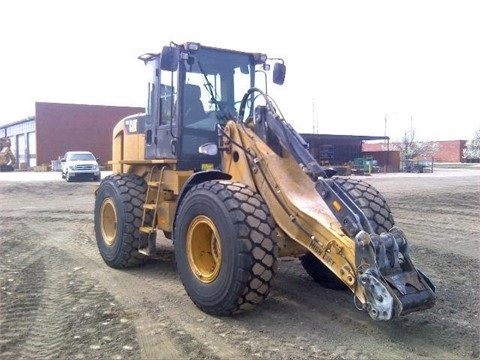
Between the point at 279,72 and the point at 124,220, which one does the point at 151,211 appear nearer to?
the point at 124,220

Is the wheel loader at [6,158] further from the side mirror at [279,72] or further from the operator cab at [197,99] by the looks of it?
the side mirror at [279,72]

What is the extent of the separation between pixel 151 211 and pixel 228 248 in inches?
99.8

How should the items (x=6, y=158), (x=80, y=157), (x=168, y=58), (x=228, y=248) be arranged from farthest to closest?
1. (x=6, y=158)
2. (x=80, y=157)
3. (x=168, y=58)
4. (x=228, y=248)

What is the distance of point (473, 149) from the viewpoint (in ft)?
216

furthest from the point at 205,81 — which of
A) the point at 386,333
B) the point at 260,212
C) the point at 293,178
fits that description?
the point at 386,333

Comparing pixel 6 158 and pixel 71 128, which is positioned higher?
pixel 71 128

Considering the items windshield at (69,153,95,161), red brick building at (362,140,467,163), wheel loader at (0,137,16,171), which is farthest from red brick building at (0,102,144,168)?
red brick building at (362,140,467,163)

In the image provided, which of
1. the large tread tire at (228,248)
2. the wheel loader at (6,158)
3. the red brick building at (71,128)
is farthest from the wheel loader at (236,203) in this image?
the wheel loader at (6,158)

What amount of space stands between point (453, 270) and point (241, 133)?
3532 mm

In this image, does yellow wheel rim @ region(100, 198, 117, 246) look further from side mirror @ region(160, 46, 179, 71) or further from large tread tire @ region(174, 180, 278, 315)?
large tread tire @ region(174, 180, 278, 315)

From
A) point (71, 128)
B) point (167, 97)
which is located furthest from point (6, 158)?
point (167, 97)

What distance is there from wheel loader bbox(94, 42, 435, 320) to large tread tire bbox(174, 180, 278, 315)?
1cm

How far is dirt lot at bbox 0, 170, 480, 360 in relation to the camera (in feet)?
13.3

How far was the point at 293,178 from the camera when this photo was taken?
16.6 feet
